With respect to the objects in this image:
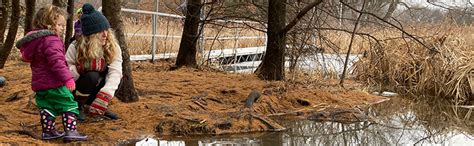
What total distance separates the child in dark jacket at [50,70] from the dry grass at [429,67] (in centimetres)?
519

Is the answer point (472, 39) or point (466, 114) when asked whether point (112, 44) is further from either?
point (472, 39)

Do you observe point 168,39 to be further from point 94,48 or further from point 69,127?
point 69,127

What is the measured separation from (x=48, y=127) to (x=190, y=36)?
5.17 m

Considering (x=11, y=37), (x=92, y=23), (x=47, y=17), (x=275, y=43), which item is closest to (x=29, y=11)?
(x=11, y=37)

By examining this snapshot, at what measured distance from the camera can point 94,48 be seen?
444cm

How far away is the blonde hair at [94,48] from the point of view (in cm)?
444

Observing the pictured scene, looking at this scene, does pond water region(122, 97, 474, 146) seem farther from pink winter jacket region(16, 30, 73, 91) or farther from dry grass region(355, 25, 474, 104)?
dry grass region(355, 25, 474, 104)

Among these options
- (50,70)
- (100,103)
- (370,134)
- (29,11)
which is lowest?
(370,134)

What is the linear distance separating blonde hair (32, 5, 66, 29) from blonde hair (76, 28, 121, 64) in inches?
16.7

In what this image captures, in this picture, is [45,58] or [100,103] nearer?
[45,58]

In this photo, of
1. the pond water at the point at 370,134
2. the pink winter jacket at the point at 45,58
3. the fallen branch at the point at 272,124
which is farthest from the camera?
the fallen branch at the point at 272,124

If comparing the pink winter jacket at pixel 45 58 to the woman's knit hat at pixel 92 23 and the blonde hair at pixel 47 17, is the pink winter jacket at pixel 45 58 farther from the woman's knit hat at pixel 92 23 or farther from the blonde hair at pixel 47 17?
the woman's knit hat at pixel 92 23

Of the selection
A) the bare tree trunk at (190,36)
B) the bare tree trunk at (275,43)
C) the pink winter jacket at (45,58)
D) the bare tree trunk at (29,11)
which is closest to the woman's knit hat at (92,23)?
the pink winter jacket at (45,58)

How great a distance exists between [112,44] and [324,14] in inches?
185
